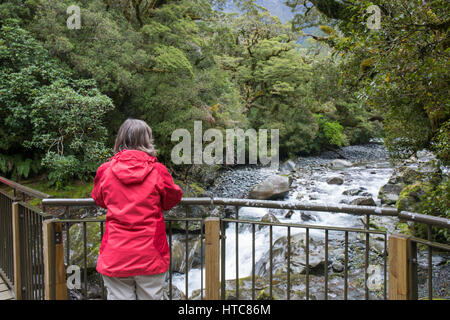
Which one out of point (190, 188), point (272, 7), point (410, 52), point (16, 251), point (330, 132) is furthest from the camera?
point (272, 7)

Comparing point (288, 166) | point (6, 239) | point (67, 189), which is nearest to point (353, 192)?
point (288, 166)

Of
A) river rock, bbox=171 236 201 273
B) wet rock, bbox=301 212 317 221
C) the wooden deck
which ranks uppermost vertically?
the wooden deck

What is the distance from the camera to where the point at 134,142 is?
2.09 meters

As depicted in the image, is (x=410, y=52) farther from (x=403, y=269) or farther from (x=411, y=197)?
(x=411, y=197)

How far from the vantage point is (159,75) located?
1146 centimetres

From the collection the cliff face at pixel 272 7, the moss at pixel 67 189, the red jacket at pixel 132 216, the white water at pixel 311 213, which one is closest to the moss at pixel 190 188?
the white water at pixel 311 213

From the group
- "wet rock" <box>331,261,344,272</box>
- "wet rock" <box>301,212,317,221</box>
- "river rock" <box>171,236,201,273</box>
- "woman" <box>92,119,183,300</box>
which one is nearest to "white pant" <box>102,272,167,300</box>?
"woman" <box>92,119,183,300</box>

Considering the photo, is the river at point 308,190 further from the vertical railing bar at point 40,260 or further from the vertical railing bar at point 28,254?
the vertical railing bar at point 40,260

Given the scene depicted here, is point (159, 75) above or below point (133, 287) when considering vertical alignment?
above

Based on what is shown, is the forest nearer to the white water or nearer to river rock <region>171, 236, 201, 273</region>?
the white water

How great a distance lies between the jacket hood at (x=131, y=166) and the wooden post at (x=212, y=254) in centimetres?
71

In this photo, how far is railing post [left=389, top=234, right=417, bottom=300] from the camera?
196 centimetres

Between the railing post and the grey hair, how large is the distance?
5.47ft

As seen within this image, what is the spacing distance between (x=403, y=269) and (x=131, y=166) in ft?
5.89
